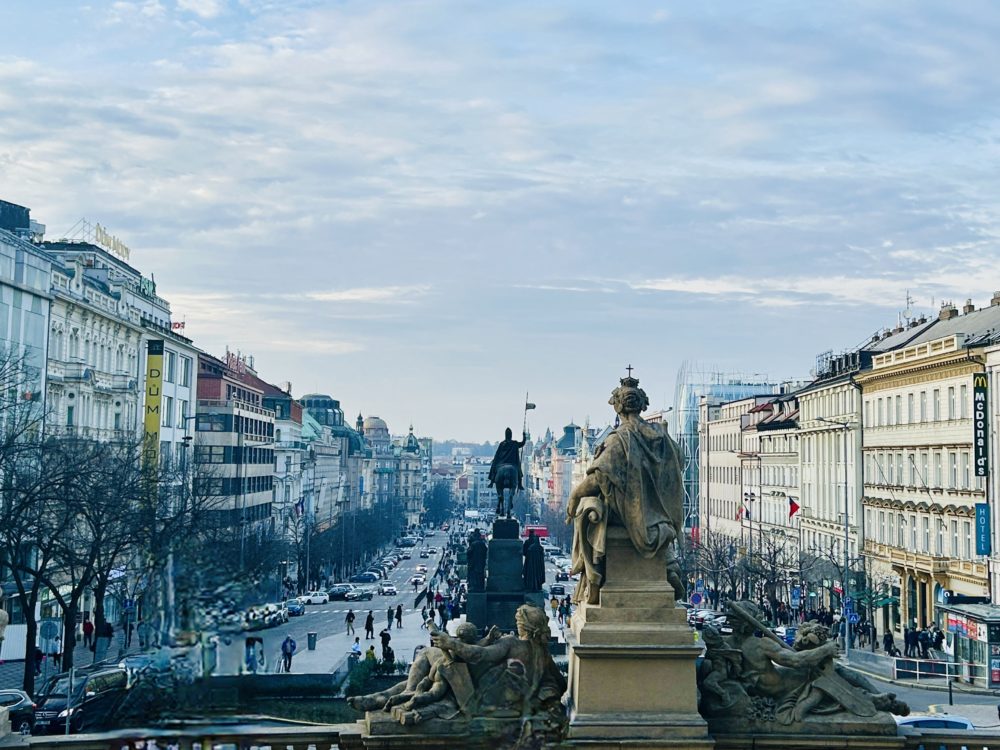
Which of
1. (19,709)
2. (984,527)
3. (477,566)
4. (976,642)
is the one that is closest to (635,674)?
(19,709)

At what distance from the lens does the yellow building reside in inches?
2160

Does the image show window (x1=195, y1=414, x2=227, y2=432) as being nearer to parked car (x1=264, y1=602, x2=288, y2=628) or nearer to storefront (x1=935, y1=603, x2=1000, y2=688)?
storefront (x1=935, y1=603, x2=1000, y2=688)

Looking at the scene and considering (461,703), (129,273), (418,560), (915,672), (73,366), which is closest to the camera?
(461,703)

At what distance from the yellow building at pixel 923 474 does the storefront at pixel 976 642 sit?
9.57m

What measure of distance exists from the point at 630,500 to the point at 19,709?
19.7 m

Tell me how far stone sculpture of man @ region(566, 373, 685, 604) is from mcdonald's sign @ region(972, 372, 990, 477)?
4436 centimetres

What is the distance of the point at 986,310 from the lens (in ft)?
200

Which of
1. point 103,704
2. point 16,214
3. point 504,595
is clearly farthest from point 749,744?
point 16,214

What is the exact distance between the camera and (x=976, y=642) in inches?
1633

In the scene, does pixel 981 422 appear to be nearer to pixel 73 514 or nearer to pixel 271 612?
pixel 73 514

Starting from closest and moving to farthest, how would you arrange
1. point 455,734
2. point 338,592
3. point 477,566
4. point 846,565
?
point 455,734 < point 477,566 < point 846,565 < point 338,592

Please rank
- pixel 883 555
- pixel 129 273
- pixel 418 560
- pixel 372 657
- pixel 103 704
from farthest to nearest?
pixel 418 560, pixel 129 273, pixel 883 555, pixel 372 657, pixel 103 704

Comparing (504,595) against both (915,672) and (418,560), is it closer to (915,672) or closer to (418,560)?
(915,672)

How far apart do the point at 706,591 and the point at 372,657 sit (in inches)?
2026
